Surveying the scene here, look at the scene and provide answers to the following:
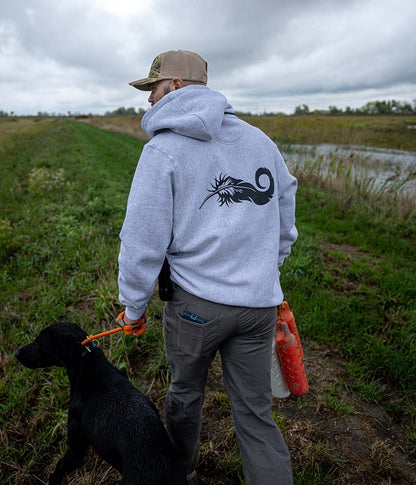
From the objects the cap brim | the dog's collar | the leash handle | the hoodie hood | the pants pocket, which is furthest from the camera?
the dog's collar

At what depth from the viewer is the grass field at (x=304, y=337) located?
2.00 m

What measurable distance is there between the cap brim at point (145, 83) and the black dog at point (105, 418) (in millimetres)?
1446

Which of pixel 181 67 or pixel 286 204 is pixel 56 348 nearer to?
pixel 286 204

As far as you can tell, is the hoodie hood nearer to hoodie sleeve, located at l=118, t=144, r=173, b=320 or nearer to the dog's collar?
hoodie sleeve, located at l=118, t=144, r=173, b=320

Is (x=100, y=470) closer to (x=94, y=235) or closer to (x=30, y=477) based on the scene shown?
(x=30, y=477)

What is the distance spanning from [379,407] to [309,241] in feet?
9.32

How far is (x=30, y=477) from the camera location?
1.93m

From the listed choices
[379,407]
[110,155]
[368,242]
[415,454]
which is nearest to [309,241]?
[368,242]

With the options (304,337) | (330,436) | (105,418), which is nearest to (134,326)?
(105,418)

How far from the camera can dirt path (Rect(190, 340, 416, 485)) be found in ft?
6.21

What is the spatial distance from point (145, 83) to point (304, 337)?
2.59m

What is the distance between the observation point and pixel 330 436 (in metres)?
2.10

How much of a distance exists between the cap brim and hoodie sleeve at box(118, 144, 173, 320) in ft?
1.32

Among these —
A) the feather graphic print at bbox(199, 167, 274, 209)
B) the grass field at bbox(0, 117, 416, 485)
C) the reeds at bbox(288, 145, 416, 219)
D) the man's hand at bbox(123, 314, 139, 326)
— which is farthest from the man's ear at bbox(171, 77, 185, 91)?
the reeds at bbox(288, 145, 416, 219)
